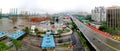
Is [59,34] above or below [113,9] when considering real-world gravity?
below

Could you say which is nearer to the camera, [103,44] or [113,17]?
[103,44]

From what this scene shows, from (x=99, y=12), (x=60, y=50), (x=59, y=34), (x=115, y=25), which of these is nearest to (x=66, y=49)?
(x=60, y=50)

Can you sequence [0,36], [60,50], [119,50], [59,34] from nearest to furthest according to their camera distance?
[119,50] → [60,50] → [0,36] → [59,34]

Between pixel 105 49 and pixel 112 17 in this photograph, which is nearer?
pixel 105 49

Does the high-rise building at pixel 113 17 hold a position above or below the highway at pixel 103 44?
above

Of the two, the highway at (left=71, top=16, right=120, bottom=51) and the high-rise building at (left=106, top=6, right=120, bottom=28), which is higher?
the high-rise building at (left=106, top=6, right=120, bottom=28)

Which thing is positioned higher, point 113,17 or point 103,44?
point 113,17

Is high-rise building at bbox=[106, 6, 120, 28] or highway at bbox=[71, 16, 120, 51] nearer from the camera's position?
highway at bbox=[71, 16, 120, 51]

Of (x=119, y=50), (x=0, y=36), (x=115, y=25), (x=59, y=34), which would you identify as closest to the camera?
(x=119, y=50)

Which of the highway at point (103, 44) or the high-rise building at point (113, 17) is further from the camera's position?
the high-rise building at point (113, 17)

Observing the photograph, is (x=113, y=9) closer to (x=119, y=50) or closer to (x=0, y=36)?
(x=0, y=36)
